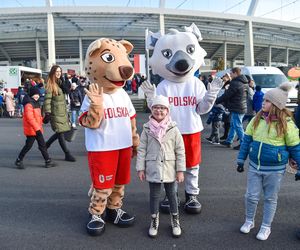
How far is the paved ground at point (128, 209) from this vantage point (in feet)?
9.92

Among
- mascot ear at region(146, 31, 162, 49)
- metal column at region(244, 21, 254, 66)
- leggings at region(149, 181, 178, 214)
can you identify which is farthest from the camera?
metal column at region(244, 21, 254, 66)

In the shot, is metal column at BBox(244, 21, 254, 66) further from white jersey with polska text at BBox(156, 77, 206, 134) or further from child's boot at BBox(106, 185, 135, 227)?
child's boot at BBox(106, 185, 135, 227)

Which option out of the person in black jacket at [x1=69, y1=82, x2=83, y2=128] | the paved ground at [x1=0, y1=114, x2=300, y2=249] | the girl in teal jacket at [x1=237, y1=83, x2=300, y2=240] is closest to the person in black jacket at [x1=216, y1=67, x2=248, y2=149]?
the paved ground at [x1=0, y1=114, x2=300, y2=249]

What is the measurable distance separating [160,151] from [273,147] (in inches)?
41.8

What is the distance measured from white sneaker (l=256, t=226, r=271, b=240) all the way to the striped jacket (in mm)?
619

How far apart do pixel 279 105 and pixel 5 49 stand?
44279mm

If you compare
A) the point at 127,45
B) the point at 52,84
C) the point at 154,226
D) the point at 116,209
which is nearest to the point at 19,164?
the point at 52,84

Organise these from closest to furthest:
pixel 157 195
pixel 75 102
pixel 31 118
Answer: pixel 157 195
pixel 31 118
pixel 75 102

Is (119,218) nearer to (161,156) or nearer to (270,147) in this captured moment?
(161,156)

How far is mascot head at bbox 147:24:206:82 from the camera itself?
3447 millimetres

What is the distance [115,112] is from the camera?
321 centimetres

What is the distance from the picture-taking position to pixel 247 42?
102ft

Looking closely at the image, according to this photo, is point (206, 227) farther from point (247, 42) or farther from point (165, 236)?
point (247, 42)

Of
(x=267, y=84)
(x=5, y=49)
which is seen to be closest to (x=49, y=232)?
(x=267, y=84)
